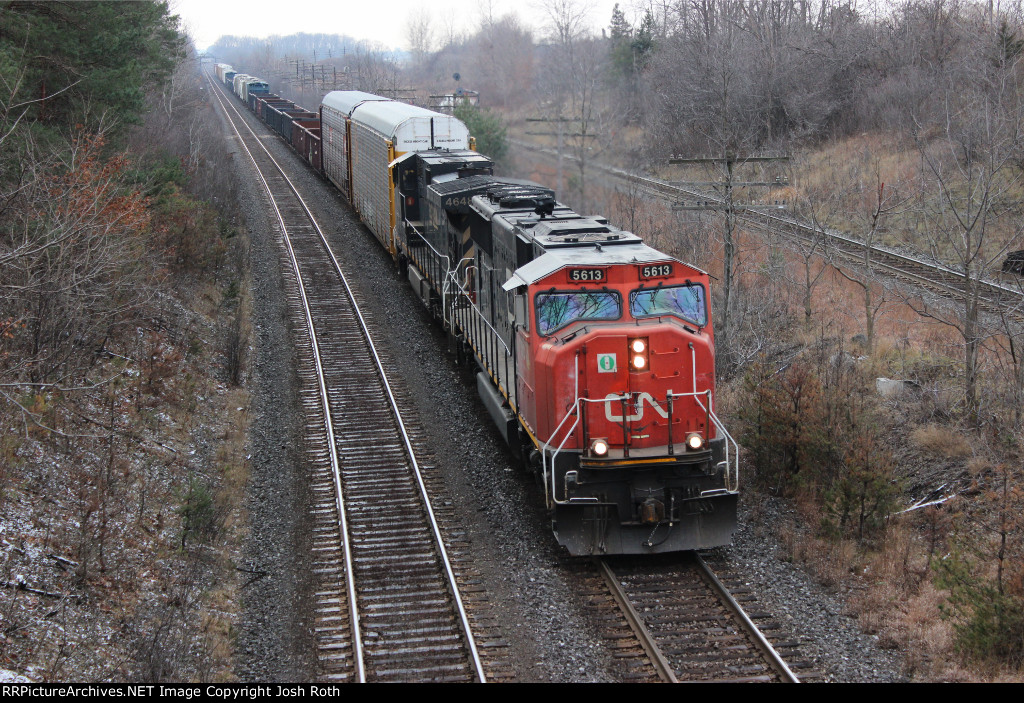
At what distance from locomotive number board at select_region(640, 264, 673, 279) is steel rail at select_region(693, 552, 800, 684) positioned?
11.1 feet

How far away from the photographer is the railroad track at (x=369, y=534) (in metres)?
9.12

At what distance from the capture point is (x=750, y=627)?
920 centimetres

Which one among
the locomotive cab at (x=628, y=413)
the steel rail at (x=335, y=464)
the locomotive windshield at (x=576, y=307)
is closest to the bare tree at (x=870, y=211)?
the locomotive cab at (x=628, y=413)

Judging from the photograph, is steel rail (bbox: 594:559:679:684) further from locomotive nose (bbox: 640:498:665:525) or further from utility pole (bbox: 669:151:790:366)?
utility pole (bbox: 669:151:790:366)

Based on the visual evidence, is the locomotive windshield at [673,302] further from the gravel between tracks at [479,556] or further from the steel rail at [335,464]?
the steel rail at [335,464]

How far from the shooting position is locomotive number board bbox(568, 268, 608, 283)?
426 inches

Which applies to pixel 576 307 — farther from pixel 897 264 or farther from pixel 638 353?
pixel 897 264

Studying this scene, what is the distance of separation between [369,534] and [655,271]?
4950mm

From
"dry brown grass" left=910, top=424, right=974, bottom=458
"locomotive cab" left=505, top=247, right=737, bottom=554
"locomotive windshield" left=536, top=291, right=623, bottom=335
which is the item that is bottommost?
"dry brown grass" left=910, top=424, right=974, bottom=458

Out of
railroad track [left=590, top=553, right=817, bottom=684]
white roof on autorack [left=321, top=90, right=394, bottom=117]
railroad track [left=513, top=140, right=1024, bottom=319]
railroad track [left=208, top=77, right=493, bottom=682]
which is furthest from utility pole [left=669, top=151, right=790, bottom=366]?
white roof on autorack [left=321, top=90, right=394, bottom=117]

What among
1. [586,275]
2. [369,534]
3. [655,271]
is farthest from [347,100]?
[655,271]

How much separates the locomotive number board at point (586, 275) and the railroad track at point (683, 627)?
11.0ft

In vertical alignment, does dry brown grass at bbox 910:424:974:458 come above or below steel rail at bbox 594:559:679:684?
above

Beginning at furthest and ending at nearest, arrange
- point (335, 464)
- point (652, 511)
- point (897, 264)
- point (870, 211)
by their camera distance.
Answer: point (870, 211)
point (897, 264)
point (335, 464)
point (652, 511)
